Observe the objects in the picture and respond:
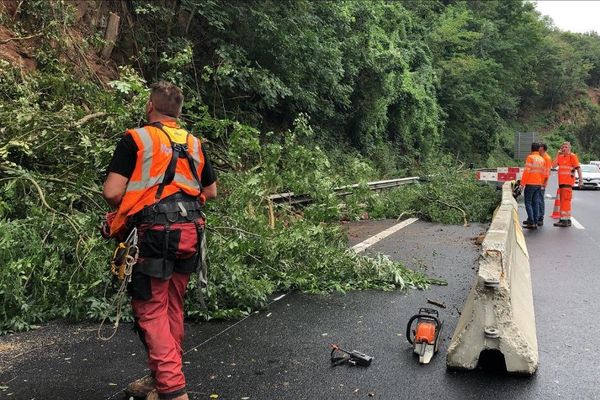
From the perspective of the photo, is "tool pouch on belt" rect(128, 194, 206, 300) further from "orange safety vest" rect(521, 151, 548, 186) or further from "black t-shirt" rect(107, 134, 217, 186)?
"orange safety vest" rect(521, 151, 548, 186)

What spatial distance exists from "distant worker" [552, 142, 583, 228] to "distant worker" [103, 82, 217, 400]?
1115 centimetres

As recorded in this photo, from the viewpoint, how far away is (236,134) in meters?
6.89

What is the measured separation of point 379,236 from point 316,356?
6125 millimetres

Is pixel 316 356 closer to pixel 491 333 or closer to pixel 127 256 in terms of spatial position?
pixel 491 333

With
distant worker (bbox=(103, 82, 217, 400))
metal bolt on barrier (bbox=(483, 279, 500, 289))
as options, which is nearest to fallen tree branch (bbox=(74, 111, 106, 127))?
distant worker (bbox=(103, 82, 217, 400))

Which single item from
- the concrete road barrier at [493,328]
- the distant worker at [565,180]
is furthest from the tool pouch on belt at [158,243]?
the distant worker at [565,180]

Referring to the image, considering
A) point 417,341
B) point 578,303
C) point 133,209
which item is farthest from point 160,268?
point 578,303

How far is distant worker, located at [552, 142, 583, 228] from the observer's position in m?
12.3

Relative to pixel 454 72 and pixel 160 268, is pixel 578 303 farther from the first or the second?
pixel 454 72

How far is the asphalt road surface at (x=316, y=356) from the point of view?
11.8 ft

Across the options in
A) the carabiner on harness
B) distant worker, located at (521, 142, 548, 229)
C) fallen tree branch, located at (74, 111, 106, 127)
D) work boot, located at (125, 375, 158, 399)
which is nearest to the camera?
the carabiner on harness

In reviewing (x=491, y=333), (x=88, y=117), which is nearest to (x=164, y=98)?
(x=491, y=333)

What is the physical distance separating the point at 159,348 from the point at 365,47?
55.0 feet

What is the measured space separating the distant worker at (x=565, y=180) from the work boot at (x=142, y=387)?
11.2 m
